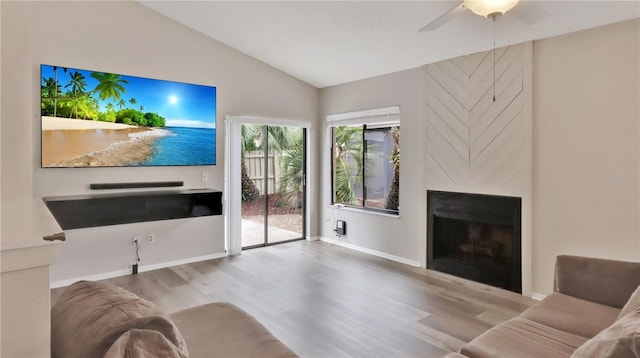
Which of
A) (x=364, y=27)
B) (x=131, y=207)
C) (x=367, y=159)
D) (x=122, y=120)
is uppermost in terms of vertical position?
(x=364, y=27)

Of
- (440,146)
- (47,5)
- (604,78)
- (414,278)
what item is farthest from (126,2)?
(604,78)

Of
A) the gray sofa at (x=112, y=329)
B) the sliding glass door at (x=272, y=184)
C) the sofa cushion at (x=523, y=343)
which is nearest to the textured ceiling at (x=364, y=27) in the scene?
the sliding glass door at (x=272, y=184)

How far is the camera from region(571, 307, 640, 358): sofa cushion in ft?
3.38

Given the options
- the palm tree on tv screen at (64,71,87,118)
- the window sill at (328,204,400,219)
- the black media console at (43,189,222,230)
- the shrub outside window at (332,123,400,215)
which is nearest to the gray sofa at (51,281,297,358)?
the black media console at (43,189,222,230)

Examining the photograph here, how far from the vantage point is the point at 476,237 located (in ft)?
13.4

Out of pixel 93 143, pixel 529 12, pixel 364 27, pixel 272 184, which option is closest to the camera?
pixel 529 12

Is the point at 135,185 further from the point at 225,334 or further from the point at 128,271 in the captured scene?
the point at 225,334

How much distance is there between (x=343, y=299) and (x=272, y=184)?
251cm

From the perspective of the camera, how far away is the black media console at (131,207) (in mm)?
3600

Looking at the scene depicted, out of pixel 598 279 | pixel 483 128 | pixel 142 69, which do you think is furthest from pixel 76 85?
pixel 598 279

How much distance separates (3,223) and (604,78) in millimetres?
4034

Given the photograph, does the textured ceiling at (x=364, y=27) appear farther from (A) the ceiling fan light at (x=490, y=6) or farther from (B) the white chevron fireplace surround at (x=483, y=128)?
(A) the ceiling fan light at (x=490, y=6)

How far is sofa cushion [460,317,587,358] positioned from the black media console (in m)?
3.49

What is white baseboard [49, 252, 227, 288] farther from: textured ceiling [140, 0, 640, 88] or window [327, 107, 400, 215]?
textured ceiling [140, 0, 640, 88]
